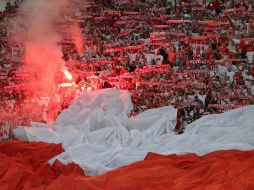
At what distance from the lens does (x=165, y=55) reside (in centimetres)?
1066

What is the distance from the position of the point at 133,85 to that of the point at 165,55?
1.34 meters

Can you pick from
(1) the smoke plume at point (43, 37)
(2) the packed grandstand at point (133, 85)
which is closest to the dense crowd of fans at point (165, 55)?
(2) the packed grandstand at point (133, 85)

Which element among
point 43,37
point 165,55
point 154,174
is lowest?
point 154,174

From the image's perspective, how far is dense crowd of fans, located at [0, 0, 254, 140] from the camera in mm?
8727

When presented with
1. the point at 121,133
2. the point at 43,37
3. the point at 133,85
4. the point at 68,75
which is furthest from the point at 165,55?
the point at 121,133

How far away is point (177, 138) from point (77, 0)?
7.40 metres

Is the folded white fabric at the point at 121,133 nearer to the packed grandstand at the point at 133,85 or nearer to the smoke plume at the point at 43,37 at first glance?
the packed grandstand at the point at 133,85

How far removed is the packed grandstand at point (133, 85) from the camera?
658 centimetres

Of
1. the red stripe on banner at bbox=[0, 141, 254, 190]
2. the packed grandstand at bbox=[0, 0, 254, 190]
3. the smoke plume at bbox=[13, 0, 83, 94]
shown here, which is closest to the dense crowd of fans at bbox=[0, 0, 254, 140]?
the packed grandstand at bbox=[0, 0, 254, 190]

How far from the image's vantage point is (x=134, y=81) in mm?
9758

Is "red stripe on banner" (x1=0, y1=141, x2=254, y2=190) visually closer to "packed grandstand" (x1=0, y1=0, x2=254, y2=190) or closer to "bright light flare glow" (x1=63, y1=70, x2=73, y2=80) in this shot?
"packed grandstand" (x1=0, y1=0, x2=254, y2=190)

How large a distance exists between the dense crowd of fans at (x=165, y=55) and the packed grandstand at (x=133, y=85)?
2 centimetres

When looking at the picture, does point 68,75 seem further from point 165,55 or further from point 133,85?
point 165,55

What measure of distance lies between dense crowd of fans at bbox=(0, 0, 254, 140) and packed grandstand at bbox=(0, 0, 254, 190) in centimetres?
2
